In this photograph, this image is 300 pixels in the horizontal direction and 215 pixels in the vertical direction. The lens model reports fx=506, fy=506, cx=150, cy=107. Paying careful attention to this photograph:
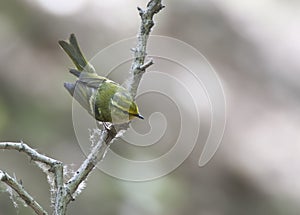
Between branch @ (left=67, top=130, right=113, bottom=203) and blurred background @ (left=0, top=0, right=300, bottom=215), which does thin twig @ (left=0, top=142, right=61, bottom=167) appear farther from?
blurred background @ (left=0, top=0, right=300, bottom=215)

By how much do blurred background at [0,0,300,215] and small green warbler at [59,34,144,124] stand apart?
2973 millimetres

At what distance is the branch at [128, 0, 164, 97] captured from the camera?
153cm

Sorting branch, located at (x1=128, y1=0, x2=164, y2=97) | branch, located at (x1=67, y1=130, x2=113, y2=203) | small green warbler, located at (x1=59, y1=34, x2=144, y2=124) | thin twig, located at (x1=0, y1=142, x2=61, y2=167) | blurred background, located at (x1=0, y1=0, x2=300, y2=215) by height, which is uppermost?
blurred background, located at (x1=0, y1=0, x2=300, y2=215)

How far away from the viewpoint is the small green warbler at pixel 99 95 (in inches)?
59.3

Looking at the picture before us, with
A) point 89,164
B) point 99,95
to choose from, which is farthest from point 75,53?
point 89,164

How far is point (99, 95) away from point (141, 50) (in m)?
0.20

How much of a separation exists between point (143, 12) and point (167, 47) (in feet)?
17.1

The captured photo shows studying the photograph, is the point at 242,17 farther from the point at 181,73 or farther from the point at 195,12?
the point at 181,73

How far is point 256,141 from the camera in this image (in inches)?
244

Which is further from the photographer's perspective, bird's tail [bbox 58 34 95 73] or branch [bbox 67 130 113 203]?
bird's tail [bbox 58 34 95 73]

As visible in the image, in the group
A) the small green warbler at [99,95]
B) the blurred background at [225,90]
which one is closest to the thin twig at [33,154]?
the small green warbler at [99,95]

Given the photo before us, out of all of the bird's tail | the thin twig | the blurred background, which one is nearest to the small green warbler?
the bird's tail

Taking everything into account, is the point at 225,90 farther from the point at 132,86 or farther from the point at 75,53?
the point at 132,86

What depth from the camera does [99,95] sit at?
1.60m
